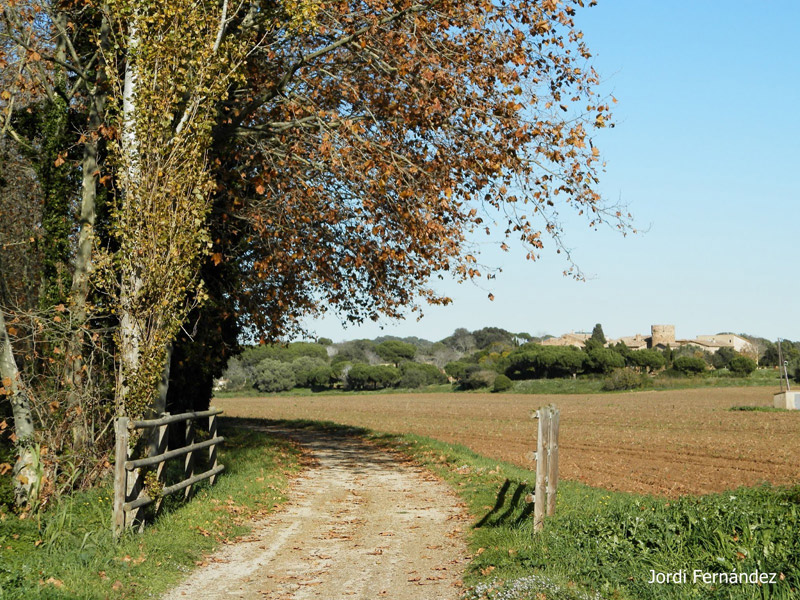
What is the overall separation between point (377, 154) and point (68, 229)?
17.5ft

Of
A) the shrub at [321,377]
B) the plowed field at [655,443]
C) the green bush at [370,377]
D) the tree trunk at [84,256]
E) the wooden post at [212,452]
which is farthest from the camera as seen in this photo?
the green bush at [370,377]

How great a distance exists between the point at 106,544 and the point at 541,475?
208 inches

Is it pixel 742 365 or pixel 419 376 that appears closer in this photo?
pixel 742 365

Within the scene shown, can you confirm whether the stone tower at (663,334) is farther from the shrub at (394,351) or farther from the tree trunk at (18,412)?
the tree trunk at (18,412)

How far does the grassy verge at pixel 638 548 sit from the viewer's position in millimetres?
7062

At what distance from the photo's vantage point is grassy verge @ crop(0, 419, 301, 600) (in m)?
7.39

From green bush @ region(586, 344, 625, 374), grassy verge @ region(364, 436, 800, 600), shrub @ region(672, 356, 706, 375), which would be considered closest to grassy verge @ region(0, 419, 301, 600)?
grassy verge @ region(364, 436, 800, 600)

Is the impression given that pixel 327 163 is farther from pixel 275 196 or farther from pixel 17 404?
pixel 17 404

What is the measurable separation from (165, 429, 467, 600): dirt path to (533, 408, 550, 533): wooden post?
3.29 ft

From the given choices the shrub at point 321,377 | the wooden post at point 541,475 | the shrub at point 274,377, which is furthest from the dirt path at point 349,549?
the shrub at point 321,377

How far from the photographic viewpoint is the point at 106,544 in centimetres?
892

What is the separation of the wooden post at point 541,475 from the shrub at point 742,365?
95.0 m

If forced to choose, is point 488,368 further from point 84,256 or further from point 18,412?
point 18,412

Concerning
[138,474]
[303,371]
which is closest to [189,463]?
[138,474]
